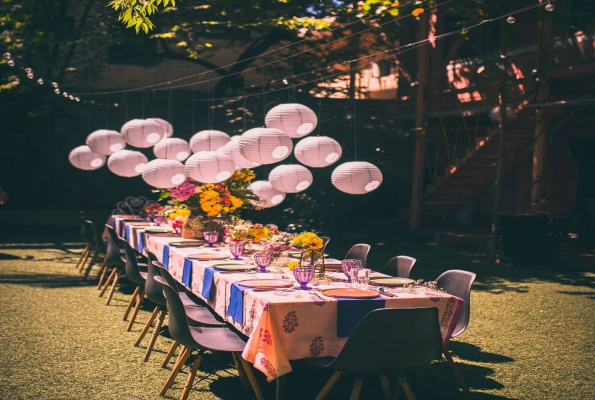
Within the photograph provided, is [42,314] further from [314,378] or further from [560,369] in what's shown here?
[560,369]

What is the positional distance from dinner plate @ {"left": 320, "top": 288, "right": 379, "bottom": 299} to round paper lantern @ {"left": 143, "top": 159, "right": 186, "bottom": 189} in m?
3.21

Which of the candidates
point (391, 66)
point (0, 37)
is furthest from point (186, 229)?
point (391, 66)

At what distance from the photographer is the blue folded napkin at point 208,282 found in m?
4.71

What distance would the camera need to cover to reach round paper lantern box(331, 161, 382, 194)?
18.8 feet

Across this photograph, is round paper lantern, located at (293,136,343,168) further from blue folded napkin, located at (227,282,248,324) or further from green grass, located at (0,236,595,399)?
blue folded napkin, located at (227,282,248,324)

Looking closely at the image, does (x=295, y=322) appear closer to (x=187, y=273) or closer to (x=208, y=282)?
(x=208, y=282)

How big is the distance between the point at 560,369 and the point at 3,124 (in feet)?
48.0

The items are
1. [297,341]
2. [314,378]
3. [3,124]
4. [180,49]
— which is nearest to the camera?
[297,341]

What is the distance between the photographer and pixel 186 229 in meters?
6.95

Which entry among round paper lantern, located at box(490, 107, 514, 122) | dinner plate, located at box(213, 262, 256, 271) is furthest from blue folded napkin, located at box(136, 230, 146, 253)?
round paper lantern, located at box(490, 107, 514, 122)

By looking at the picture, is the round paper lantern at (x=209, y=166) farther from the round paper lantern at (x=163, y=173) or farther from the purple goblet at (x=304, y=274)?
the purple goblet at (x=304, y=274)

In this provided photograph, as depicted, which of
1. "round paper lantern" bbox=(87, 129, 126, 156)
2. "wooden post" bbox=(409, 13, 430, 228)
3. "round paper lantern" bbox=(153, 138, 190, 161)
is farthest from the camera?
"wooden post" bbox=(409, 13, 430, 228)

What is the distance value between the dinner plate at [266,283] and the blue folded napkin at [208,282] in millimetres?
542

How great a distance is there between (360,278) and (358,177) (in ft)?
5.89
